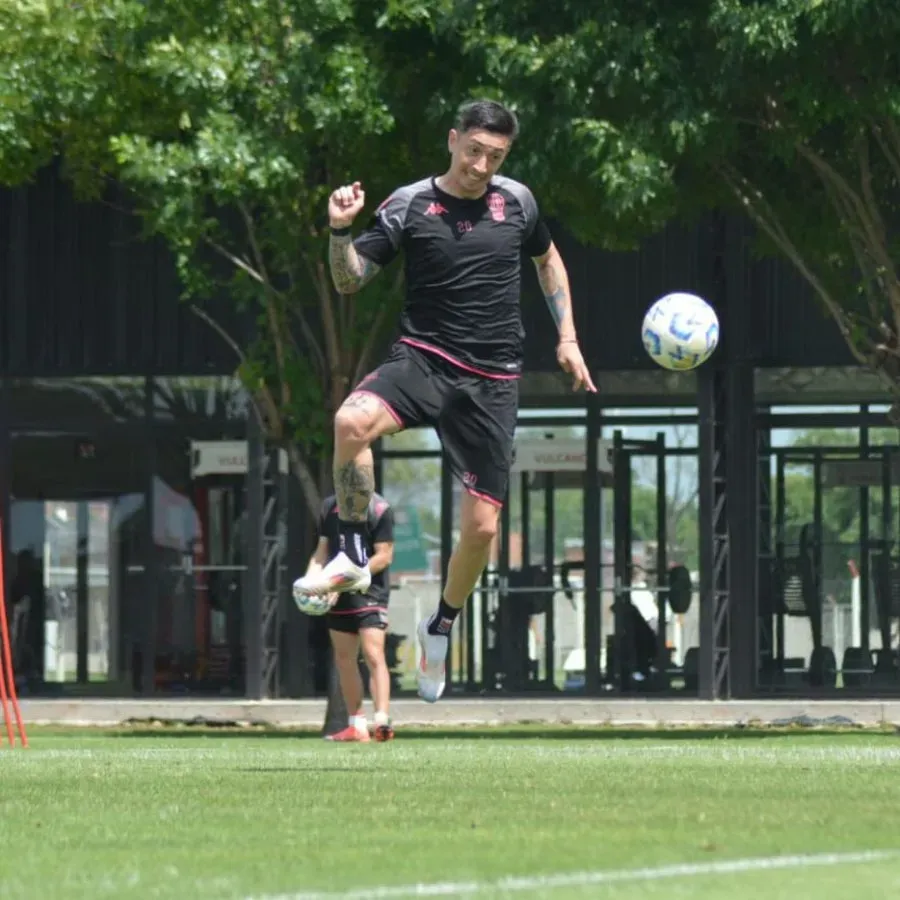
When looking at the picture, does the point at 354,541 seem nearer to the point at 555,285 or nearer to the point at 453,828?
the point at 555,285

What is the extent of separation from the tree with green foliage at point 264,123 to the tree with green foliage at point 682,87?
1.18 meters

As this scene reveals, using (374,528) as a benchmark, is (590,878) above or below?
below

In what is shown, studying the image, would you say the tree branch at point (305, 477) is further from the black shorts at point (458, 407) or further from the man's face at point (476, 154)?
the man's face at point (476, 154)

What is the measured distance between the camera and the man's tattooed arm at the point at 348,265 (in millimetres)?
10328

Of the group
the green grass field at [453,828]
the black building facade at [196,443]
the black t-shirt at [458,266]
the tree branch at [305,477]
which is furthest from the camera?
the black building facade at [196,443]

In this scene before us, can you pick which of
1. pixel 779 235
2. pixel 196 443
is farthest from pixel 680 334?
pixel 196 443

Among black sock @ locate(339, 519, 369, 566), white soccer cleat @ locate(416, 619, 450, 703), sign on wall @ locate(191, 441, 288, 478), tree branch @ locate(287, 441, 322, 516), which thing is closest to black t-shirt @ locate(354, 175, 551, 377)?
black sock @ locate(339, 519, 369, 566)

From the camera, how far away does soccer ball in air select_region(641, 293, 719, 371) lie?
12477mm

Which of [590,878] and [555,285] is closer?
[590,878]

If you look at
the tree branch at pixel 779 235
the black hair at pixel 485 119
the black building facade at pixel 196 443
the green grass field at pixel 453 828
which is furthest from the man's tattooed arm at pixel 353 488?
the black building facade at pixel 196 443

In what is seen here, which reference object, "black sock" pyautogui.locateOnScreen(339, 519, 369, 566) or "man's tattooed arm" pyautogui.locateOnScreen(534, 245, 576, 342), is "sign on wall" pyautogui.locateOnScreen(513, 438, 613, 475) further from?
"black sock" pyautogui.locateOnScreen(339, 519, 369, 566)

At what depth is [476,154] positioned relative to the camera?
1058 centimetres

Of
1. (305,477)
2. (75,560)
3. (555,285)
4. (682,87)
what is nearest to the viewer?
(555,285)

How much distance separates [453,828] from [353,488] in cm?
343
